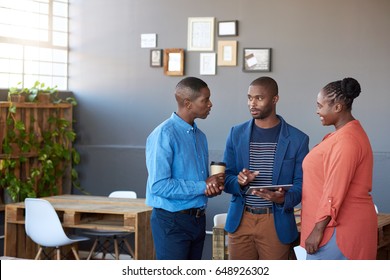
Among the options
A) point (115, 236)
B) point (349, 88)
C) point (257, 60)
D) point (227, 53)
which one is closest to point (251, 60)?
point (257, 60)

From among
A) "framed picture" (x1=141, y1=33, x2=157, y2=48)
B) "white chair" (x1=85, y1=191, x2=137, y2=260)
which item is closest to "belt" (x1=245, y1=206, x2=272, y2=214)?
"white chair" (x1=85, y1=191, x2=137, y2=260)

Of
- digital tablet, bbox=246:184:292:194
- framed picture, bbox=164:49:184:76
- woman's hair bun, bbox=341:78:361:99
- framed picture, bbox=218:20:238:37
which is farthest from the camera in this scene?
framed picture, bbox=164:49:184:76

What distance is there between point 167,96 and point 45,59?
1440mm

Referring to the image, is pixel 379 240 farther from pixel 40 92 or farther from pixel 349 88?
pixel 40 92

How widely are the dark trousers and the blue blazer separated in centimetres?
19

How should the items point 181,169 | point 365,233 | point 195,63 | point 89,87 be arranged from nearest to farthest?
point 365,233 → point 181,169 → point 195,63 → point 89,87

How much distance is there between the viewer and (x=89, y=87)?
8109mm

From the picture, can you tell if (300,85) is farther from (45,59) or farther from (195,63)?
(45,59)

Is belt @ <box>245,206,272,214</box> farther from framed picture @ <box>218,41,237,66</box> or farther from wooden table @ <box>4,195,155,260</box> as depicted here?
framed picture @ <box>218,41,237,66</box>

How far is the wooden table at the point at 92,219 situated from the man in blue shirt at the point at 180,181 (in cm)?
241

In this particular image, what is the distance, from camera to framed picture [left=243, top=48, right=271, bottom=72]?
717 cm

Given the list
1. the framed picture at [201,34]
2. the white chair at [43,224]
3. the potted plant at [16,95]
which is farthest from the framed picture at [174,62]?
the white chair at [43,224]
